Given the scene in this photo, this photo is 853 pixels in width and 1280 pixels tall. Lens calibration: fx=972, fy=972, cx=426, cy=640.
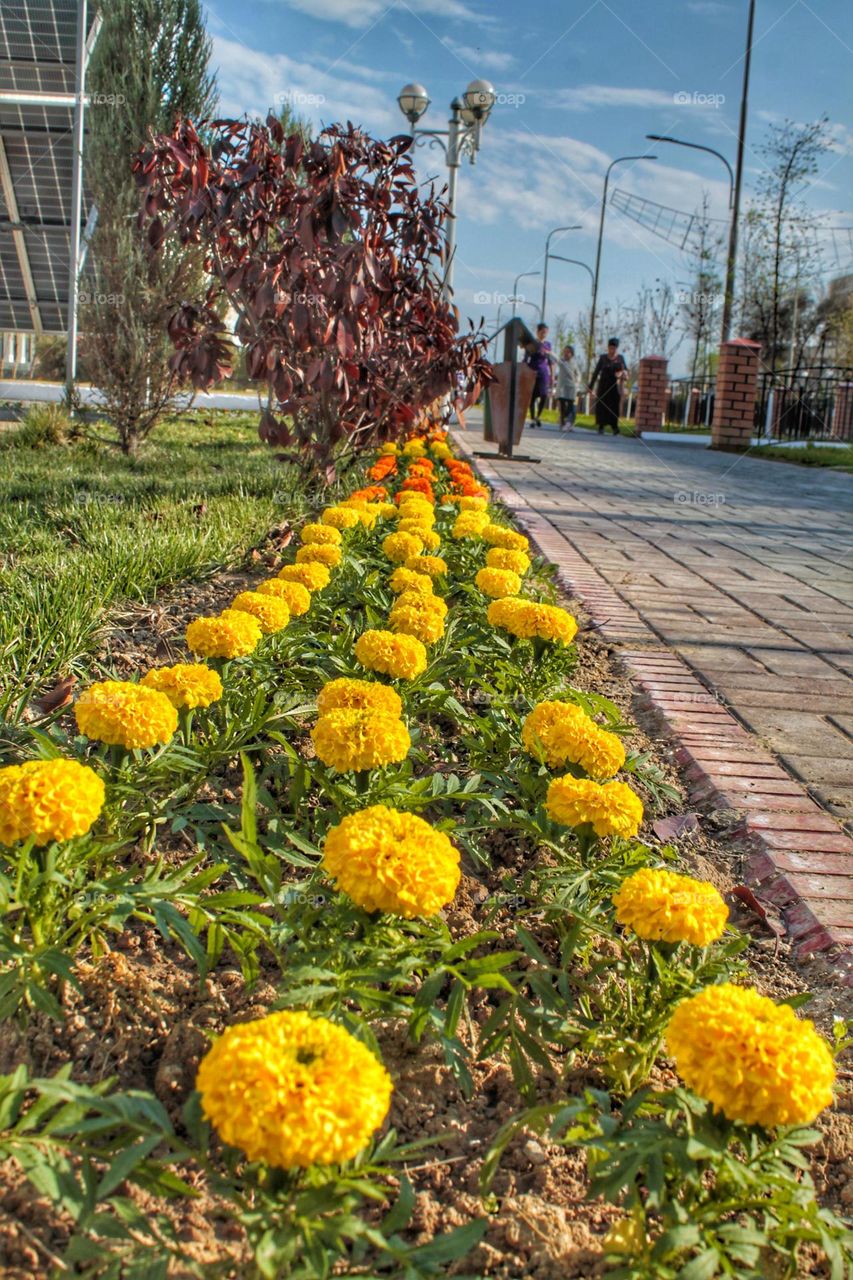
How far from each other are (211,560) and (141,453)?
19.4ft

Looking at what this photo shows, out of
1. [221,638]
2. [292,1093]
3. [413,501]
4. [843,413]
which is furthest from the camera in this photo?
[843,413]

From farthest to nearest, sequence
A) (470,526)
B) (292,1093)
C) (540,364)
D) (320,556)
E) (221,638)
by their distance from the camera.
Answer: (540,364) < (470,526) < (320,556) < (221,638) < (292,1093)

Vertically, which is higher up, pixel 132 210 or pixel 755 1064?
pixel 132 210

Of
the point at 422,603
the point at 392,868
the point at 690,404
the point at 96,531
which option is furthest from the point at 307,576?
the point at 690,404

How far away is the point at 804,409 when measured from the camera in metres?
21.1

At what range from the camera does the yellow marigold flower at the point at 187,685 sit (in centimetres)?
203

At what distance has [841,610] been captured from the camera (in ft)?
15.5

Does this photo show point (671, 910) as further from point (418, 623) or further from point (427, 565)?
point (427, 565)

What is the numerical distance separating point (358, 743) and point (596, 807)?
0.45 meters

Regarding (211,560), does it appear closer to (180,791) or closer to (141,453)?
(180,791)

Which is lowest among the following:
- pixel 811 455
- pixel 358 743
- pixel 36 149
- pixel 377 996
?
pixel 377 996

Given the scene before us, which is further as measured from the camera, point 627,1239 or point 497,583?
point 497,583

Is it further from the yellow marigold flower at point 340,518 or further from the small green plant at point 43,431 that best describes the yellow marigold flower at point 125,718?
the small green plant at point 43,431

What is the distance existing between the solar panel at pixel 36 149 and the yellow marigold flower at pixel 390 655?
50.0ft
